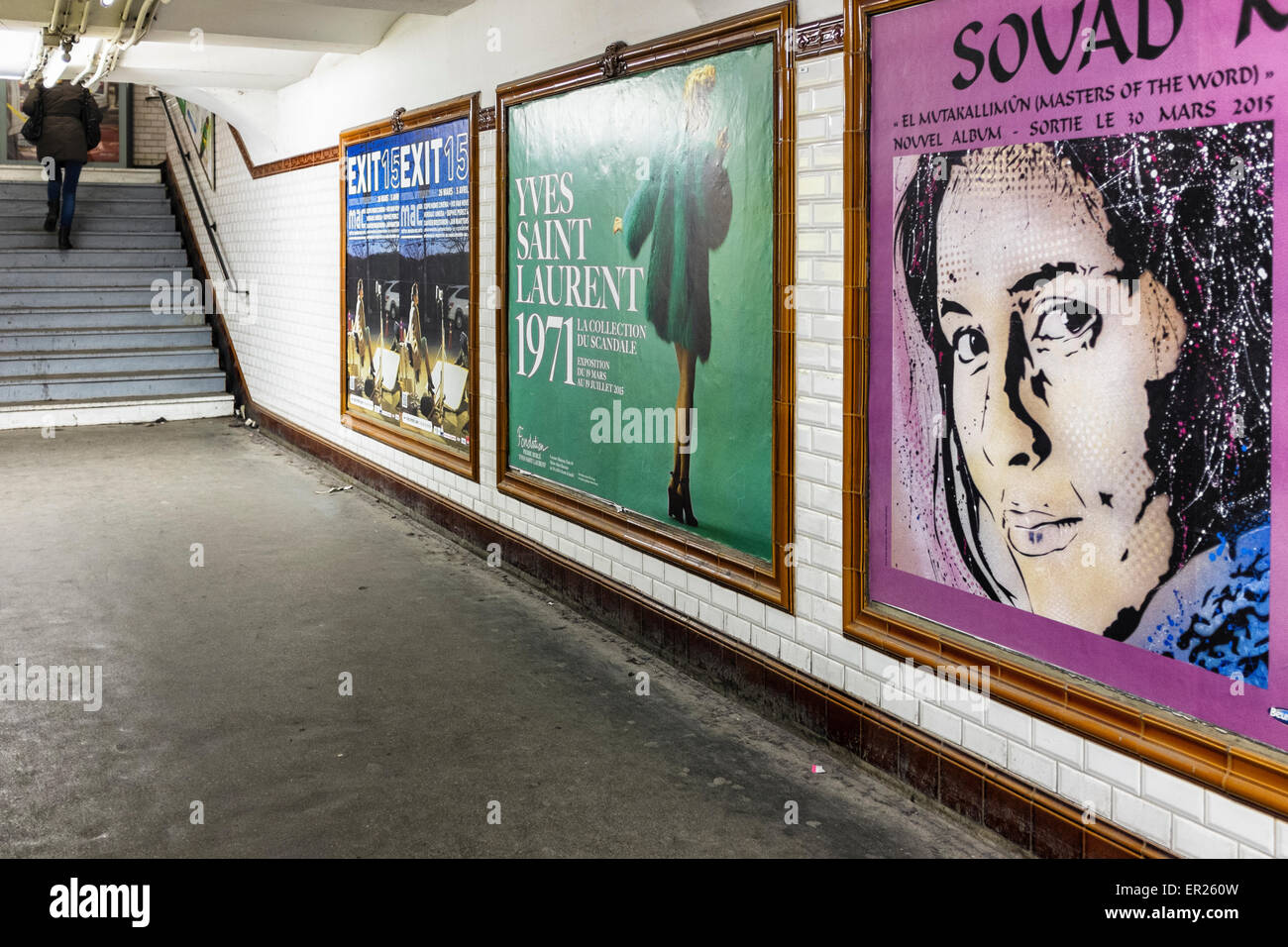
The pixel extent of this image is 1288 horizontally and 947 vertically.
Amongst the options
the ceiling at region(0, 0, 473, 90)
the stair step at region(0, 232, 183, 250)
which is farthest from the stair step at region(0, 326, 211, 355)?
the ceiling at region(0, 0, 473, 90)

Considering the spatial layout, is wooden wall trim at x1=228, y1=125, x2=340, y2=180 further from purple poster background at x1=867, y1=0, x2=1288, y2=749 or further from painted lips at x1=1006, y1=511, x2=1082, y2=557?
painted lips at x1=1006, y1=511, x2=1082, y2=557

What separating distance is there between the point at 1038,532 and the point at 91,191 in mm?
12995

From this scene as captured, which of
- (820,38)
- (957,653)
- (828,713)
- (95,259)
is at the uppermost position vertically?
(95,259)

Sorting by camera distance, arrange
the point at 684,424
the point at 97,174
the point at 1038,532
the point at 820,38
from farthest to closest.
Answer: the point at 97,174 → the point at 684,424 → the point at 820,38 → the point at 1038,532

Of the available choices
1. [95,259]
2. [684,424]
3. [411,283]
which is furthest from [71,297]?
[684,424]

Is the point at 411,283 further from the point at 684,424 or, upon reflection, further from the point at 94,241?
the point at 94,241

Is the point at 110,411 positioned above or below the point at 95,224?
below

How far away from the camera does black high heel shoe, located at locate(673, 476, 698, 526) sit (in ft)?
15.0

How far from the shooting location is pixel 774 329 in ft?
13.1

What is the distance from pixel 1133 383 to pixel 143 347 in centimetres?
1053

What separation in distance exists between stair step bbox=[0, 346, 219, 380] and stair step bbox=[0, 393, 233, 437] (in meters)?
0.39
